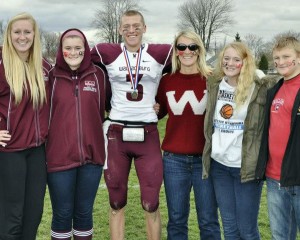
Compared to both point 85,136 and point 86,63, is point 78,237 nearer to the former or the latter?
point 85,136

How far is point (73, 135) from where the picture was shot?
3.61 metres

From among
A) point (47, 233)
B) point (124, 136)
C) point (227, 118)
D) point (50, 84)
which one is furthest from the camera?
point (47, 233)

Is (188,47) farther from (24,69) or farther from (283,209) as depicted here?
(283,209)

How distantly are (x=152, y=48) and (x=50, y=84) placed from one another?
1.07 m

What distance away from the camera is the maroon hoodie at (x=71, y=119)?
3598mm

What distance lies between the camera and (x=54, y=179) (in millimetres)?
3627

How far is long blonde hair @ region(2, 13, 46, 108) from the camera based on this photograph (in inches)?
132

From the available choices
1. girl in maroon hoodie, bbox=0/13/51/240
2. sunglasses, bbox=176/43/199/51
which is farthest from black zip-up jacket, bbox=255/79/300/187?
girl in maroon hoodie, bbox=0/13/51/240

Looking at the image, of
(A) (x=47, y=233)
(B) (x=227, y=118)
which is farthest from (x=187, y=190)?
(A) (x=47, y=233)

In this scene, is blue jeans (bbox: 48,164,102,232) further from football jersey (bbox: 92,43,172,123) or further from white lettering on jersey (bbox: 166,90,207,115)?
white lettering on jersey (bbox: 166,90,207,115)

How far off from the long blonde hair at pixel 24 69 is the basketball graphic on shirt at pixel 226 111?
144cm

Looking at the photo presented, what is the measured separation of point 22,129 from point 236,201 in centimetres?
178

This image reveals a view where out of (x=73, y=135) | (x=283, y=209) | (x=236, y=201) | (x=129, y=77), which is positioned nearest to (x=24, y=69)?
(x=73, y=135)

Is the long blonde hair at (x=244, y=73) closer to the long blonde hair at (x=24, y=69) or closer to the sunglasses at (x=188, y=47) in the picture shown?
the sunglasses at (x=188, y=47)
